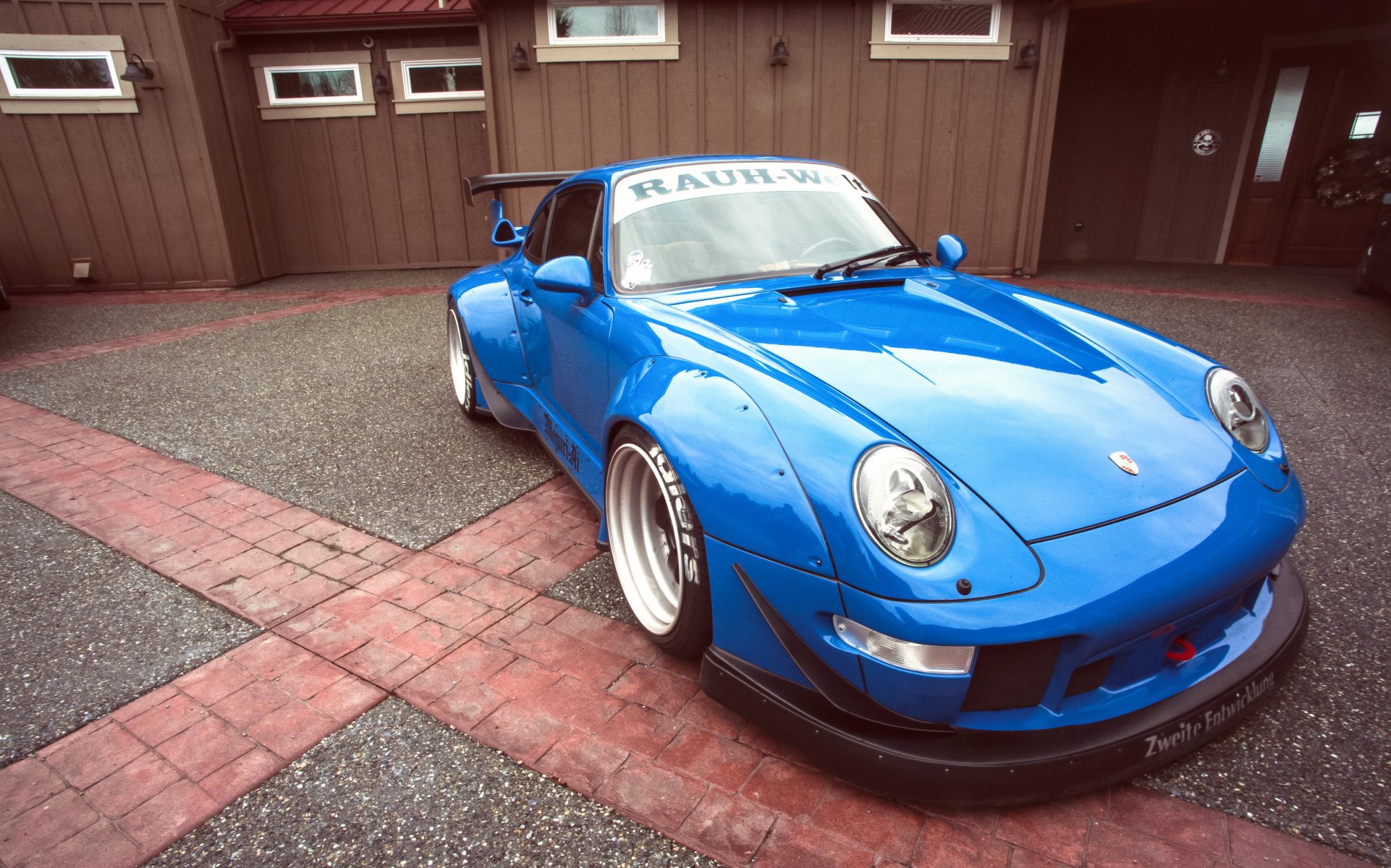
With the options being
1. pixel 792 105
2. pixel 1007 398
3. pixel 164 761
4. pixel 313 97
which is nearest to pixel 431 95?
pixel 313 97

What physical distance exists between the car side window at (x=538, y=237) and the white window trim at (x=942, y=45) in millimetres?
5781

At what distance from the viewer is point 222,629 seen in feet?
7.83

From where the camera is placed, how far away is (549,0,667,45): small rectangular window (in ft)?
25.6

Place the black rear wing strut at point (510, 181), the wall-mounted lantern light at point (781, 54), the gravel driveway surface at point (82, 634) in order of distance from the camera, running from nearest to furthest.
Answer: the gravel driveway surface at point (82, 634) < the black rear wing strut at point (510, 181) < the wall-mounted lantern light at point (781, 54)

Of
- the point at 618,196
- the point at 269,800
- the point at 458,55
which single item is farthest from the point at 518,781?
the point at 458,55

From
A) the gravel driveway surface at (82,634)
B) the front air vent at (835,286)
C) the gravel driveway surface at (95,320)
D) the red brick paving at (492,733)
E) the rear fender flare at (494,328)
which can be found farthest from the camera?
the gravel driveway surface at (95,320)

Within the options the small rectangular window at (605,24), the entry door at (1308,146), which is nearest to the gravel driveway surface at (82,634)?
the small rectangular window at (605,24)

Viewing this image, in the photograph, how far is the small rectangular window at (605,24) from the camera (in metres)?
7.80

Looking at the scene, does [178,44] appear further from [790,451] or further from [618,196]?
[790,451]

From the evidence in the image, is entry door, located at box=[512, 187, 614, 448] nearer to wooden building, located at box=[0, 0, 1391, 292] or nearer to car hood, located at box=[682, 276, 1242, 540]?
car hood, located at box=[682, 276, 1242, 540]

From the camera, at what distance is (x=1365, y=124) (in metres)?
8.45

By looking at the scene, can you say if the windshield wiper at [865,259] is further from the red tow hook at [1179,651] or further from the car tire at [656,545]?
the red tow hook at [1179,651]

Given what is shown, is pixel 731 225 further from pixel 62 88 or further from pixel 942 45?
pixel 62 88

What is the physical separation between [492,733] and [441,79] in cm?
955
